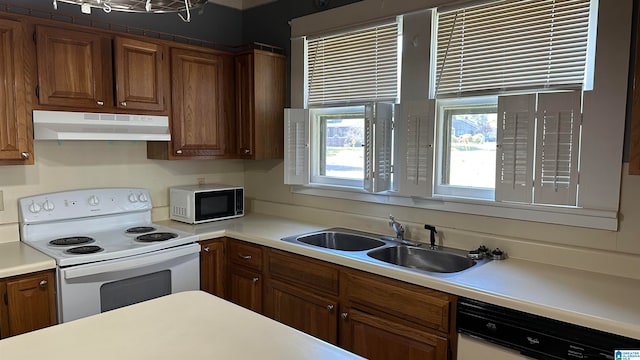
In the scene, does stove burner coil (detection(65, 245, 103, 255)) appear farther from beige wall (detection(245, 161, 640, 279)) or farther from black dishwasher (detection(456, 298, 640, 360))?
black dishwasher (detection(456, 298, 640, 360))

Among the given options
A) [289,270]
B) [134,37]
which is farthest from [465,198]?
[134,37]

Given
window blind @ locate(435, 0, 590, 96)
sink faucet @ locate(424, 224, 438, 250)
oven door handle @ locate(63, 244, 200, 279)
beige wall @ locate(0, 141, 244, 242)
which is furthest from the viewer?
beige wall @ locate(0, 141, 244, 242)

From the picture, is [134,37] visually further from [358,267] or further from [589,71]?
[589,71]

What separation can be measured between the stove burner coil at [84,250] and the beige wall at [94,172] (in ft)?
1.65

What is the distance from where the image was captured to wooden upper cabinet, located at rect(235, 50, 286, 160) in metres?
3.19

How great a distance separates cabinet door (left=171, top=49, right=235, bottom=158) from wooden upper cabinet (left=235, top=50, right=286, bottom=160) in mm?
96

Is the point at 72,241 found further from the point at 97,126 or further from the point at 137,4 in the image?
the point at 137,4

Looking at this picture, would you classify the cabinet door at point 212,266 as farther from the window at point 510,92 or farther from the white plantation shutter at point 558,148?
the white plantation shutter at point 558,148

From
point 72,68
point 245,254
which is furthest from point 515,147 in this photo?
point 72,68

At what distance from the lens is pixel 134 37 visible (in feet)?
9.01

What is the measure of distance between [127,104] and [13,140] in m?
0.64

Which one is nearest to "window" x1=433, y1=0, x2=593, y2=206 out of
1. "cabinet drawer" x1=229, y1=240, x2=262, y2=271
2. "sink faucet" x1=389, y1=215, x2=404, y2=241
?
"sink faucet" x1=389, y1=215, x2=404, y2=241

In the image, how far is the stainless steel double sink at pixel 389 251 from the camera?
235cm

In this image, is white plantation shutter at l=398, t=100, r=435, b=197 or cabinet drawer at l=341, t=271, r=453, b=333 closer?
cabinet drawer at l=341, t=271, r=453, b=333
